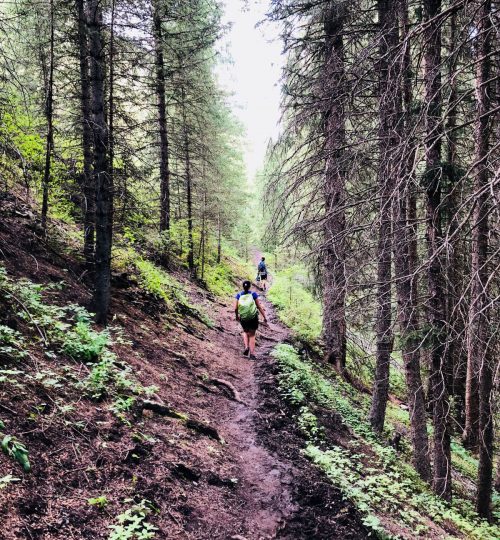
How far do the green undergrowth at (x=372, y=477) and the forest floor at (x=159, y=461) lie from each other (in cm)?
26

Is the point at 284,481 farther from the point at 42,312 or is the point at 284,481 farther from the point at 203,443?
the point at 42,312

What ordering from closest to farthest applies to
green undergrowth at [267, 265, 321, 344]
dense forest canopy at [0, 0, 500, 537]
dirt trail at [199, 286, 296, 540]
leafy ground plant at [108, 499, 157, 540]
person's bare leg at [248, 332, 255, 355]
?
leafy ground plant at [108, 499, 157, 540]
dirt trail at [199, 286, 296, 540]
dense forest canopy at [0, 0, 500, 537]
person's bare leg at [248, 332, 255, 355]
green undergrowth at [267, 265, 321, 344]

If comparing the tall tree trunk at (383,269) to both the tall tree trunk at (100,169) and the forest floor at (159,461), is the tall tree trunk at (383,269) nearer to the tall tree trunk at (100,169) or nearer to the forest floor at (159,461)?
the forest floor at (159,461)

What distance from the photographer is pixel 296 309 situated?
21203mm

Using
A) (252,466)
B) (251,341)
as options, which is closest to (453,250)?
(252,466)

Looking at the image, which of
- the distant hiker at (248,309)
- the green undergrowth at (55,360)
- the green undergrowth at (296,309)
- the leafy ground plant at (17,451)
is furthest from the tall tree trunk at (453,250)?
the green undergrowth at (296,309)

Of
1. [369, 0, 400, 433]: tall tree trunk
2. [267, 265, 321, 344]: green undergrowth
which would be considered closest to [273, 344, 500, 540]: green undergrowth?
[369, 0, 400, 433]: tall tree trunk

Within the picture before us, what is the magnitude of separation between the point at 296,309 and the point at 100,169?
1564 cm

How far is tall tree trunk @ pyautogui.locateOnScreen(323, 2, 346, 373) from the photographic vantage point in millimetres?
7924

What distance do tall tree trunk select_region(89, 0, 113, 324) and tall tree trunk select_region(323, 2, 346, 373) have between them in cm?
416

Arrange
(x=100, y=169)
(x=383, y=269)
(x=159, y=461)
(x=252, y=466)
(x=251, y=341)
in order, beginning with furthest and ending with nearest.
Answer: (x=251, y=341) < (x=383, y=269) < (x=100, y=169) < (x=252, y=466) < (x=159, y=461)

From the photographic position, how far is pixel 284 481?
15.9ft

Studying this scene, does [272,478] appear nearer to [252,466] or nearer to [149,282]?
[252,466]

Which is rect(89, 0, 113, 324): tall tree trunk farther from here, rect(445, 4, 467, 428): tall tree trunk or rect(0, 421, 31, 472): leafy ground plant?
rect(445, 4, 467, 428): tall tree trunk
